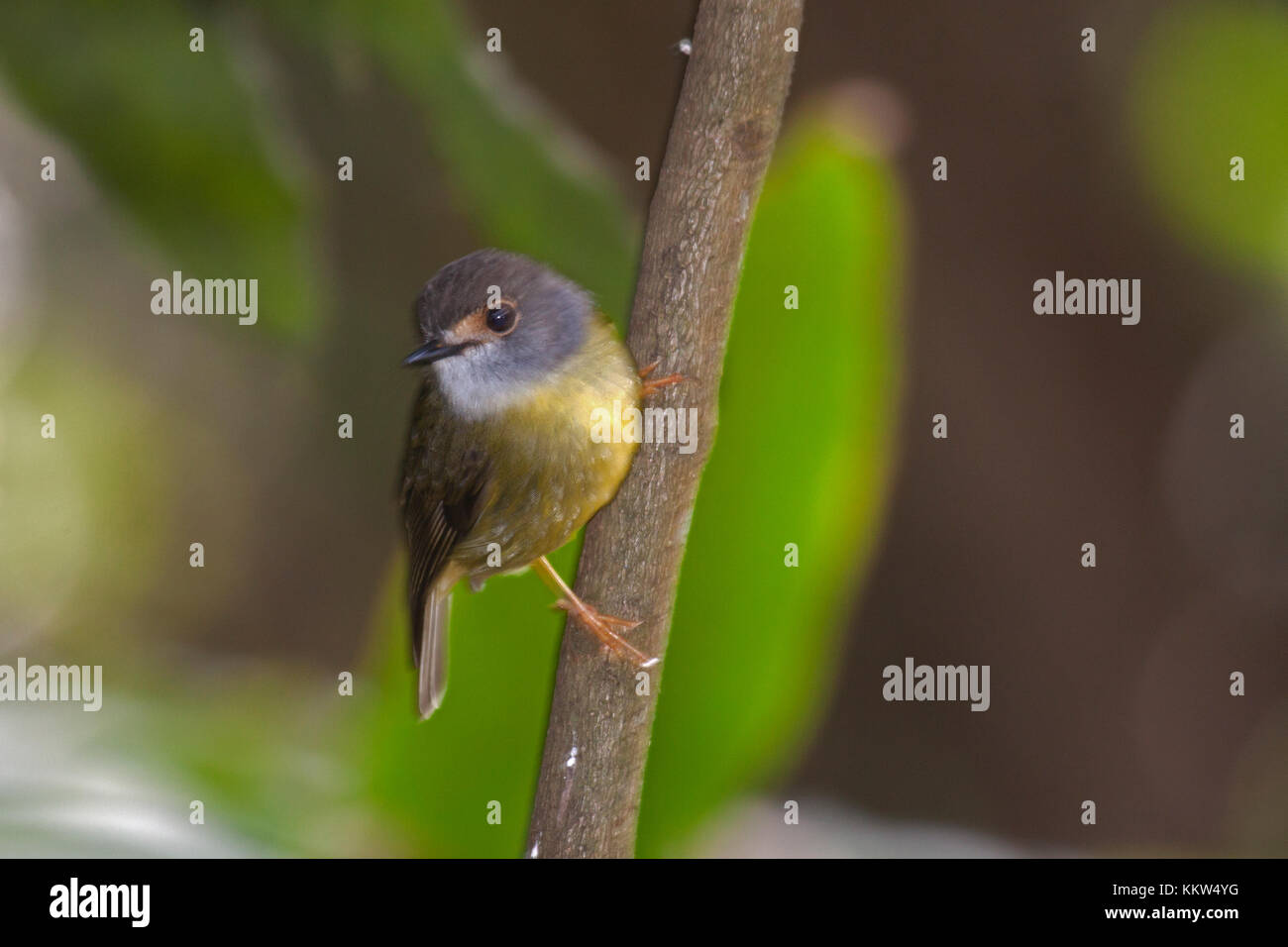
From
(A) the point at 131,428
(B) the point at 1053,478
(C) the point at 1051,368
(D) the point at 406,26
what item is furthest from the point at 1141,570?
(A) the point at 131,428

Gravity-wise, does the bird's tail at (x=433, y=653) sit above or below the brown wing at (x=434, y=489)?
below

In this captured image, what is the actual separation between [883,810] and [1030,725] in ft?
1.35

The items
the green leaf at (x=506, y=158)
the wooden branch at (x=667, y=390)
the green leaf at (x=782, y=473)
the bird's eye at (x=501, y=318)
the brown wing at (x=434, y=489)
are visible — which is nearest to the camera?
the wooden branch at (x=667, y=390)

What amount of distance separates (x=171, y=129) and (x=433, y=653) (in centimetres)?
98

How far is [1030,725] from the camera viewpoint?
2.77 meters

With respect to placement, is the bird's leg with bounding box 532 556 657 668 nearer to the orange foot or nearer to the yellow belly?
the orange foot

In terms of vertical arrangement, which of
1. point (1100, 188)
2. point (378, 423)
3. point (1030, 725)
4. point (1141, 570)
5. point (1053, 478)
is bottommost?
point (1030, 725)

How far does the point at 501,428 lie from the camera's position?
1900mm

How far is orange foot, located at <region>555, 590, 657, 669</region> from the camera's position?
59.6 inches

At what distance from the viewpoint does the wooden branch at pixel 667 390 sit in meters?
1.47

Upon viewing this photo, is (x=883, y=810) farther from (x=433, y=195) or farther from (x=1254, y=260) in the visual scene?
(x=433, y=195)

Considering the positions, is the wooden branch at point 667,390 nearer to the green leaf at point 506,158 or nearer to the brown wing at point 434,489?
the brown wing at point 434,489

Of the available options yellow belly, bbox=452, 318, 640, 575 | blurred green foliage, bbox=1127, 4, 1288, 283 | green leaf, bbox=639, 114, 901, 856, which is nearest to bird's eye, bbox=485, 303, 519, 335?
yellow belly, bbox=452, 318, 640, 575

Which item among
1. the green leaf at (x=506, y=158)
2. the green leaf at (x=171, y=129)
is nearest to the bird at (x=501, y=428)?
the green leaf at (x=506, y=158)
